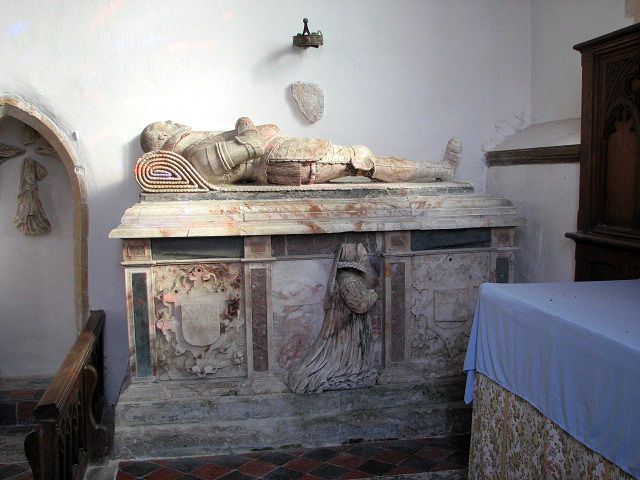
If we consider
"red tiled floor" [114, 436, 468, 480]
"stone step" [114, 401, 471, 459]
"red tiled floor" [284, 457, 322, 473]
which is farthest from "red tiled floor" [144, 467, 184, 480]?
"red tiled floor" [284, 457, 322, 473]

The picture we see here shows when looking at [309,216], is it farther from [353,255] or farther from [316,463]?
[316,463]

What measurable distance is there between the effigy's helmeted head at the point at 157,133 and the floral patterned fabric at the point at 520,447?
2406 millimetres

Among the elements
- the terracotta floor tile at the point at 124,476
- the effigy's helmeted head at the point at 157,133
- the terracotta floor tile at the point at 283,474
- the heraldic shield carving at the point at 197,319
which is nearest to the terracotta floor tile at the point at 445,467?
the terracotta floor tile at the point at 283,474

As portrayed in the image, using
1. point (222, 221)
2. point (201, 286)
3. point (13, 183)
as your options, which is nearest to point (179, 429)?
point (201, 286)

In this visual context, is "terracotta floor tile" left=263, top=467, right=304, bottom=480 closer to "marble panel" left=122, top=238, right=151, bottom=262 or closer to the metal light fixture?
"marble panel" left=122, top=238, right=151, bottom=262

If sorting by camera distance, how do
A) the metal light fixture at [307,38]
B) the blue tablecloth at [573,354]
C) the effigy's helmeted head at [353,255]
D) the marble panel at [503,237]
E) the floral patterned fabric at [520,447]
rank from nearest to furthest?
1. the blue tablecloth at [573,354]
2. the floral patterned fabric at [520,447]
3. the effigy's helmeted head at [353,255]
4. the marble panel at [503,237]
5. the metal light fixture at [307,38]

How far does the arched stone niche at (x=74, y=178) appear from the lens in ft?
13.6

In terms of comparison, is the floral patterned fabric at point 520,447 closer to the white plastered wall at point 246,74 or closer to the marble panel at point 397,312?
the marble panel at point 397,312

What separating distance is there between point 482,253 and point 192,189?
1.68 metres

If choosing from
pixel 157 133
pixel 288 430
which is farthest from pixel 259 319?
pixel 157 133

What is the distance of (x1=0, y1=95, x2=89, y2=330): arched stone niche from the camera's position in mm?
4152

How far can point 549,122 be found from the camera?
4469 millimetres

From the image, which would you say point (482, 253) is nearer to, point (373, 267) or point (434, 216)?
point (434, 216)

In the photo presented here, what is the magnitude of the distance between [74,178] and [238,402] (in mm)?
1900
